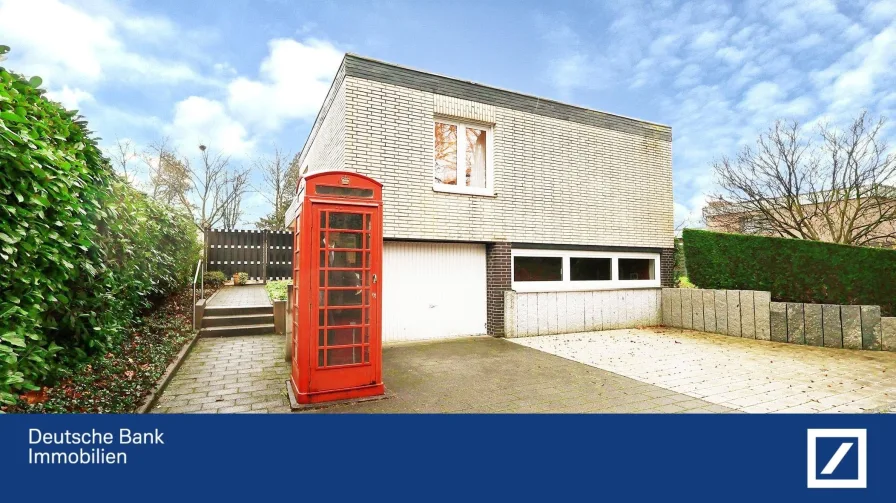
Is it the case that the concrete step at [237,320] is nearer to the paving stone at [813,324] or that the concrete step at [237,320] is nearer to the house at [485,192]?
the house at [485,192]

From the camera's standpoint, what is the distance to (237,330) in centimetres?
884

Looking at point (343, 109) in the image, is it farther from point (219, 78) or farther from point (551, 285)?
point (551, 285)

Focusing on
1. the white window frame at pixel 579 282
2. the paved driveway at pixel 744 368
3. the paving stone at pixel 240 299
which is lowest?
the paved driveway at pixel 744 368

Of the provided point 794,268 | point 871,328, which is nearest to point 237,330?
point 794,268

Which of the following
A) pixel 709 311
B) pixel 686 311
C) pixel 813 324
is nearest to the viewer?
pixel 813 324

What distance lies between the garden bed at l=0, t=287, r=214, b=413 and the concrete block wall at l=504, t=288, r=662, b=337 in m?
6.45

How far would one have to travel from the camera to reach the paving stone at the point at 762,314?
8680mm

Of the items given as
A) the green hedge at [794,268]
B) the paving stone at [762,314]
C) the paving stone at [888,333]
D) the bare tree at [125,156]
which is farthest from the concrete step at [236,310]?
the bare tree at [125,156]

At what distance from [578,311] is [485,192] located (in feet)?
12.1

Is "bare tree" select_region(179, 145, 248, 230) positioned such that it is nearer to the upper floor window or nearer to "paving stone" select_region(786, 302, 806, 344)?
the upper floor window

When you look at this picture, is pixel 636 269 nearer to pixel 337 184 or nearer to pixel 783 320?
pixel 783 320

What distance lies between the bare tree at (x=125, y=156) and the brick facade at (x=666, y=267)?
2236 cm

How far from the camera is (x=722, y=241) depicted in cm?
1003
